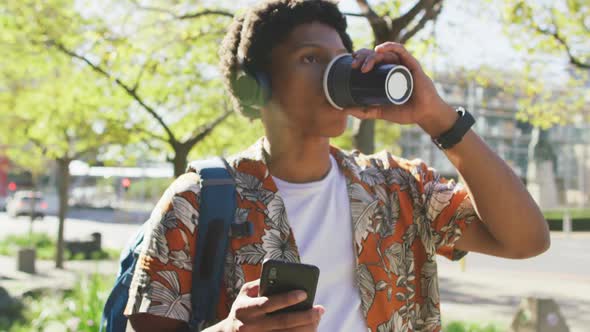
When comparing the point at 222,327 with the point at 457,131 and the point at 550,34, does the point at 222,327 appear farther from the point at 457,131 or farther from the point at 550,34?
the point at 550,34

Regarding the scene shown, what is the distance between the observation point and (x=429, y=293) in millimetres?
1751

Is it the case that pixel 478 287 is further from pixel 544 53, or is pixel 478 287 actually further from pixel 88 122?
pixel 88 122

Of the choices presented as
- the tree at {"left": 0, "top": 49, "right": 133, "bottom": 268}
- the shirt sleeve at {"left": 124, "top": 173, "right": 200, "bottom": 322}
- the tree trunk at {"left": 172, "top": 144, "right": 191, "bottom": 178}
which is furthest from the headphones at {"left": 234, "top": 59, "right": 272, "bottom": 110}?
the tree at {"left": 0, "top": 49, "right": 133, "bottom": 268}

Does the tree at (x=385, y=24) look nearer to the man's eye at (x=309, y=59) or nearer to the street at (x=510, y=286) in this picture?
the street at (x=510, y=286)

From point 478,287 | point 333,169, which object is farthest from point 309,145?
point 478,287

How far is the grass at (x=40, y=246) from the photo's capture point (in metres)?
15.6

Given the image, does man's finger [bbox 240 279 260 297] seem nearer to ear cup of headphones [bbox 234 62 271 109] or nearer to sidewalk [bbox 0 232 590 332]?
ear cup of headphones [bbox 234 62 271 109]

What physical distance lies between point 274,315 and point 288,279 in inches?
2.9

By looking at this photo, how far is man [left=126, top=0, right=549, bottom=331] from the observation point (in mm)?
1501

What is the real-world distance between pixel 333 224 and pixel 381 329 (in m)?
0.28

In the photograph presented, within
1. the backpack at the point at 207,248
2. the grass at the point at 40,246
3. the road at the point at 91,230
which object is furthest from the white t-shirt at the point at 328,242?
the road at the point at 91,230

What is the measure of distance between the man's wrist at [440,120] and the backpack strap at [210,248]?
20.8 inches

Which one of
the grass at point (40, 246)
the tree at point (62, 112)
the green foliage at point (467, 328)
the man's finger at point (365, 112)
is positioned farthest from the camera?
the grass at point (40, 246)

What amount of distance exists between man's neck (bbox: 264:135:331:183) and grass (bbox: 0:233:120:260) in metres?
13.9
